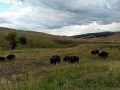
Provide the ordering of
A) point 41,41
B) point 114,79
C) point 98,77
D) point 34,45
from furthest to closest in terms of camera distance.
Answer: point 41,41, point 34,45, point 98,77, point 114,79

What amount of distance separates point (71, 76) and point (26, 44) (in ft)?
284

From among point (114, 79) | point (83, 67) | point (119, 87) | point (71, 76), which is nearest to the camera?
point (119, 87)

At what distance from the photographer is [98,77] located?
10898 millimetres

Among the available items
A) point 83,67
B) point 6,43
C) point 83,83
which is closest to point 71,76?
point 83,83

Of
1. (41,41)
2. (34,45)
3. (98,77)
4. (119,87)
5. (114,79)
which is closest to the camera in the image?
(119,87)

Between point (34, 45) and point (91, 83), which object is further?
point (34, 45)

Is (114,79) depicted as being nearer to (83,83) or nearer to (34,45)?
(83,83)

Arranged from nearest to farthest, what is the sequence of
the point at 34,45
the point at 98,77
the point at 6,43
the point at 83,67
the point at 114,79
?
the point at 114,79, the point at 98,77, the point at 83,67, the point at 6,43, the point at 34,45

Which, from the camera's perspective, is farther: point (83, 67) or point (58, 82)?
point (83, 67)

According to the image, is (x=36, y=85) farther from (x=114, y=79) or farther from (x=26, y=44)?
(x=26, y=44)

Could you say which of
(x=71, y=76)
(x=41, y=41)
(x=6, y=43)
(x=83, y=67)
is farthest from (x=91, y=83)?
(x=41, y=41)

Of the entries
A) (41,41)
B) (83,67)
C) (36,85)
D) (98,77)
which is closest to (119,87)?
(98,77)

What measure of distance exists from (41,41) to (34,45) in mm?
8859

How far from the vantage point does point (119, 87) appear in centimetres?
927
